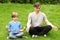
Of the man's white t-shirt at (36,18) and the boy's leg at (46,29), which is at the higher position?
the man's white t-shirt at (36,18)

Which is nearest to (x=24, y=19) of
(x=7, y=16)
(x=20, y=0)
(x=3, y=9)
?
(x=7, y=16)

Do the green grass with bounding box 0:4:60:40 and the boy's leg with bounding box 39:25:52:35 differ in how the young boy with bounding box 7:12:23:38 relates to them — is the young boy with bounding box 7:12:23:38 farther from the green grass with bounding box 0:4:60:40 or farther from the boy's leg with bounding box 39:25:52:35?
the boy's leg with bounding box 39:25:52:35

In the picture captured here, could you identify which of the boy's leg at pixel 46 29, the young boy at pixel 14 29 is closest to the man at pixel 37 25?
the boy's leg at pixel 46 29

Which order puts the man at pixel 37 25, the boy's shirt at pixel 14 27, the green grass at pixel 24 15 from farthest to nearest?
the green grass at pixel 24 15, the man at pixel 37 25, the boy's shirt at pixel 14 27

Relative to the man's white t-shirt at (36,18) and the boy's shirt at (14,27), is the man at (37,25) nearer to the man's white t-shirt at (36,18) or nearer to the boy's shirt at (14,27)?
the man's white t-shirt at (36,18)

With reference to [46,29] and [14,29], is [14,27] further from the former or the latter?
[46,29]

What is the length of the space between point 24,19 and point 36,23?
1.80m

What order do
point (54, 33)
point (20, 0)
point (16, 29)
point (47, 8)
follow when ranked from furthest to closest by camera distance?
1. point (20, 0)
2. point (47, 8)
3. point (54, 33)
4. point (16, 29)

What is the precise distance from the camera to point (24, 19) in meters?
9.70

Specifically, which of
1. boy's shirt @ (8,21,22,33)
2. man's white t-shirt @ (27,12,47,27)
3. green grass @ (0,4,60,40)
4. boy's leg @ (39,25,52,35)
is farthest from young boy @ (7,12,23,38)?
boy's leg @ (39,25,52,35)

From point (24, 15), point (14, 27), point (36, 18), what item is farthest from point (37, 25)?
point (24, 15)

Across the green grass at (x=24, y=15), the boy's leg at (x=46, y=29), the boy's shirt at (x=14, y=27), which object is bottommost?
the green grass at (x=24, y=15)

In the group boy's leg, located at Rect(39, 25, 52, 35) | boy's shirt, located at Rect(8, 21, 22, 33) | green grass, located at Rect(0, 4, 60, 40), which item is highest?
boy's shirt, located at Rect(8, 21, 22, 33)

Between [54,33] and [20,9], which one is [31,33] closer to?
[54,33]
